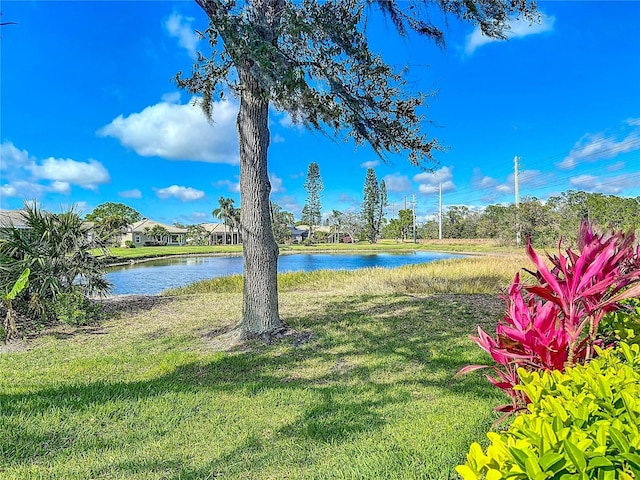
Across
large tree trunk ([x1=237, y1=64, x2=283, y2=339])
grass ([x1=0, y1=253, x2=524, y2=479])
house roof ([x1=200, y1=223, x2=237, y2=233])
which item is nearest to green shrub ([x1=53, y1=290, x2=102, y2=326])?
grass ([x1=0, y1=253, x2=524, y2=479])

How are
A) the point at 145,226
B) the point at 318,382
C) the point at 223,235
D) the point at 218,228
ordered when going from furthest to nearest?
the point at 218,228 → the point at 223,235 → the point at 145,226 → the point at 318,382

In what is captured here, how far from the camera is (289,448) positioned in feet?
7.27

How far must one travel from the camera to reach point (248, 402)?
2.88 m

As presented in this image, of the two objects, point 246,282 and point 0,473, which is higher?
point 246,282

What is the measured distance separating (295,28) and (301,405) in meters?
3.27

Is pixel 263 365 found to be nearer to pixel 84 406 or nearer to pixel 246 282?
pixel 246 282

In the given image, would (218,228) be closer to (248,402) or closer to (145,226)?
(145,226)

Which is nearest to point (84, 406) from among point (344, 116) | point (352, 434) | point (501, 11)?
point (352, 434)

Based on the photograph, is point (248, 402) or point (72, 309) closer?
point (248, 402)

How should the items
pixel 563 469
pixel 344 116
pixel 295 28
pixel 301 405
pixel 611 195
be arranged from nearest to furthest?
pixel 563 469 → pixel 301 405 → pixel 295 28 → pixel 344 116 → pixel 611 195

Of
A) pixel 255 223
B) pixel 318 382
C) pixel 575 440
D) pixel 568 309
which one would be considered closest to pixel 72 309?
pixel 255 223

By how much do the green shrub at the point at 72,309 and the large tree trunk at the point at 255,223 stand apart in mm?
2761

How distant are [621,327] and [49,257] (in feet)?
22.4

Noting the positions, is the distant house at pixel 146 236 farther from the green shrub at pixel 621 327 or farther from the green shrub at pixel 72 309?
the green shrub at pixel 621 327
